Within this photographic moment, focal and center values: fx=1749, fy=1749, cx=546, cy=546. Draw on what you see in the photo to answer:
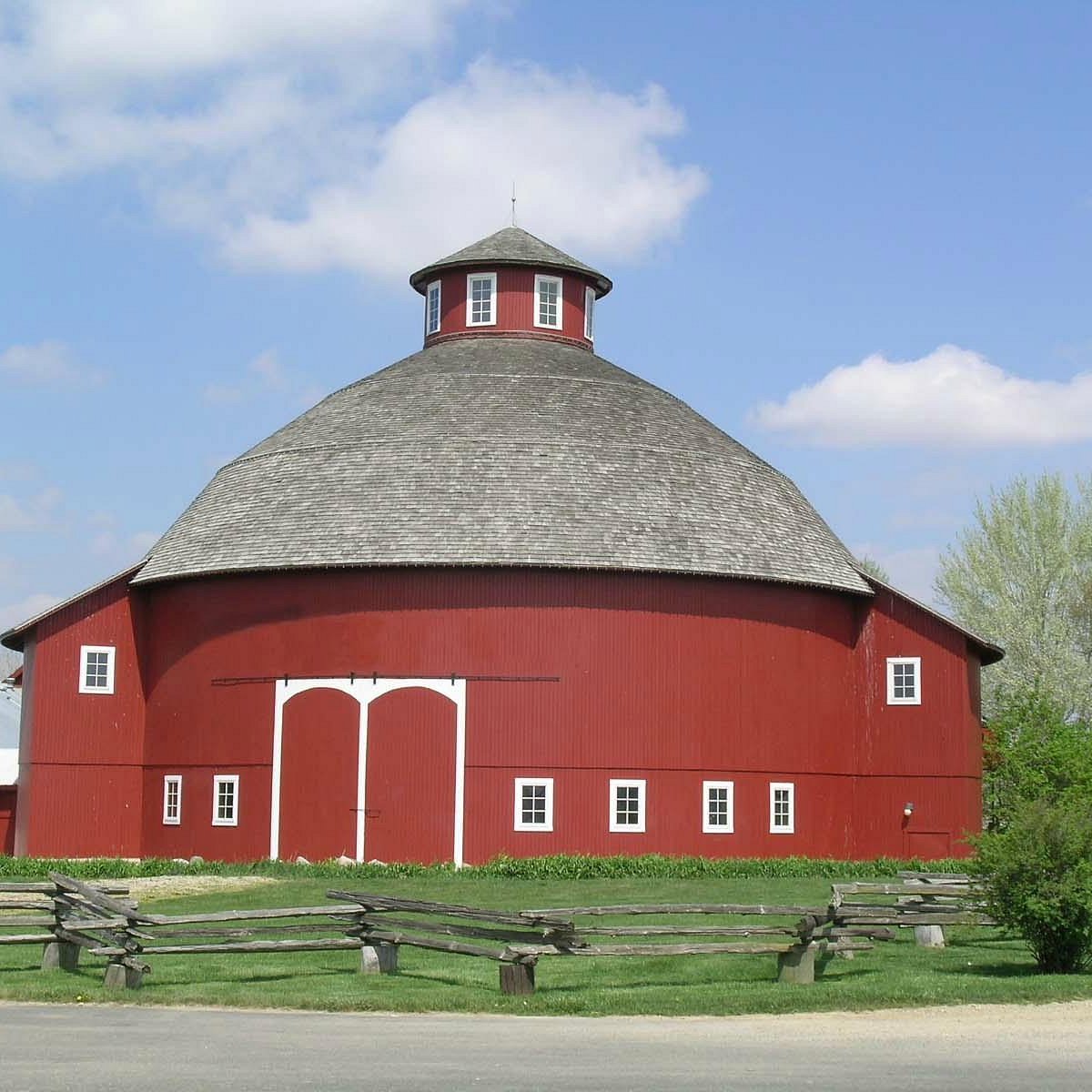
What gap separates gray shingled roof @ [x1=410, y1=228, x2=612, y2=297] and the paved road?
25300 mm

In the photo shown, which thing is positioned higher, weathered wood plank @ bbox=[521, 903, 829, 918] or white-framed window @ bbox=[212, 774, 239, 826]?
white-framed window @ bbox=[212, 774, 239, 826]

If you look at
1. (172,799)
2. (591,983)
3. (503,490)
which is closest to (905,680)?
(503,490)

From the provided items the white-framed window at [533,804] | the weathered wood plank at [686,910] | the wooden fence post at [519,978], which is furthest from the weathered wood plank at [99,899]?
the white-framed window at [533,804]

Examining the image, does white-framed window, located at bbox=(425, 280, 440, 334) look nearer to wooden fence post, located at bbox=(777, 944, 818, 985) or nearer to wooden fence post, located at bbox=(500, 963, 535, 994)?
wooden fence post, located at bbox=(777, 944, 818, 985)

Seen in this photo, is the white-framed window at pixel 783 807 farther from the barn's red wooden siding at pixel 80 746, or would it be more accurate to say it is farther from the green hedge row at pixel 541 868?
the barn's red wooden siding at pixel 80 746

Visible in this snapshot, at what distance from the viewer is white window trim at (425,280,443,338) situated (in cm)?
3809

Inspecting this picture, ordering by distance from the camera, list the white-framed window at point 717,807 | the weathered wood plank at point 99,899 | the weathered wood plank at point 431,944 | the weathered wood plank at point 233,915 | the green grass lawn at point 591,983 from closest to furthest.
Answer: the green grass lawn at point 591,983 < the weathered wood plank at point 431,944 < the weathered wood plank at point 99,899 < the weathered wood plank at point 233,915 < the white-framed window at point 717,807

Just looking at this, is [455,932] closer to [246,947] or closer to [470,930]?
[470,930]

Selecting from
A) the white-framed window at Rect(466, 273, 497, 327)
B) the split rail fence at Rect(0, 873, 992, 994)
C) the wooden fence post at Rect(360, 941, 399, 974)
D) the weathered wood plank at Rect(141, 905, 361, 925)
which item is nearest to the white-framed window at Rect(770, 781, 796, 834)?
the white-framed window at Rect(466, 273, 497, 327)

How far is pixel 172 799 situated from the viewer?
32469mm

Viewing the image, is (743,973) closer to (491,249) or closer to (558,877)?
(558,877)

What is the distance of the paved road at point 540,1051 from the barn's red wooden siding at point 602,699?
51.9ft

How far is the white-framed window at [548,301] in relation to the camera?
3759 cm

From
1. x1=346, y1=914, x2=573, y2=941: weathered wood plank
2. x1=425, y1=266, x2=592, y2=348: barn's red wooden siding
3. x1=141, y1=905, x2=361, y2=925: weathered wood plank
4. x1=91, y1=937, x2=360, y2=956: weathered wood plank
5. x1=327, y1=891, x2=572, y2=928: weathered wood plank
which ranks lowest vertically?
x1=91, y1=937, x2=360, y2=956: weathered wood plank
